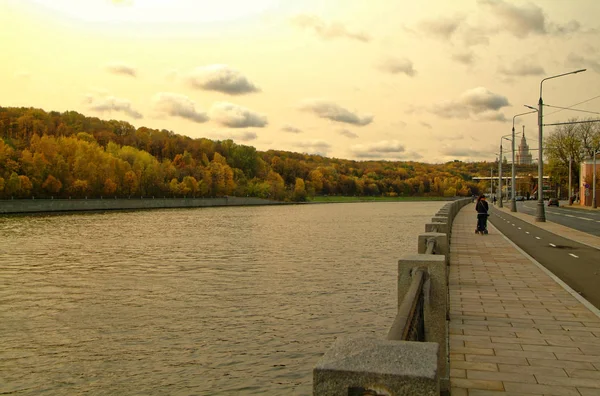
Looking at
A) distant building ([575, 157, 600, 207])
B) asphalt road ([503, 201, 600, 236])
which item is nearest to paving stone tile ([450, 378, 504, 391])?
asphalt road ([503, 201, 600, 236])

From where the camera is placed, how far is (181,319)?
40.3ft

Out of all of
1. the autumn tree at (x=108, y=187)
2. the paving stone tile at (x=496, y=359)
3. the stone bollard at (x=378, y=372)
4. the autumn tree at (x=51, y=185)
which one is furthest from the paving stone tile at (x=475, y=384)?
the autumn tree at (x=108, y=187)

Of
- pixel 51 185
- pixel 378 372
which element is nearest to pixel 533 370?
pixel 378 372

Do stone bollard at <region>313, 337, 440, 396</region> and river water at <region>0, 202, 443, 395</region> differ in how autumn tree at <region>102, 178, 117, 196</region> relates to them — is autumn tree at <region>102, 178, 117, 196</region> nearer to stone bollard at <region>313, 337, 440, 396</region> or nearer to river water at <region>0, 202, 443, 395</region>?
river water at <region>0, 202, 443, 395</region>

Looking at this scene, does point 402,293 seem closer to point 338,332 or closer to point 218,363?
point 218,363

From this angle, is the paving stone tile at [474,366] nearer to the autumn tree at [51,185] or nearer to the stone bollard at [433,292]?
the stone bollard at [433,292]

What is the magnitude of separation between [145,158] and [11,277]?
108210 mm

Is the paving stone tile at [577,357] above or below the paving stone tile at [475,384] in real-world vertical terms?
above

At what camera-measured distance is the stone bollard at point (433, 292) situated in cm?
606

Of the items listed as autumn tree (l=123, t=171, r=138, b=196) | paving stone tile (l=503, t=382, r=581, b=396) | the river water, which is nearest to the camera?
paving stone tile (l=503, t=382, r=581, b=396)

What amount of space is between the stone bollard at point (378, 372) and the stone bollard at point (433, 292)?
3109mm

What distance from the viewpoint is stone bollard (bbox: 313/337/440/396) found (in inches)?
108

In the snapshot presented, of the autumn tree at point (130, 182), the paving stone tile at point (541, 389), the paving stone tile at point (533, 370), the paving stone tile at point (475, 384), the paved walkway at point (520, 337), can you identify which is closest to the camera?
the paving stone tile at point (541, 389)

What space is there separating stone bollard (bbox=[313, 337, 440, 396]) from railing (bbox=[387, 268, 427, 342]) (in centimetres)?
78
